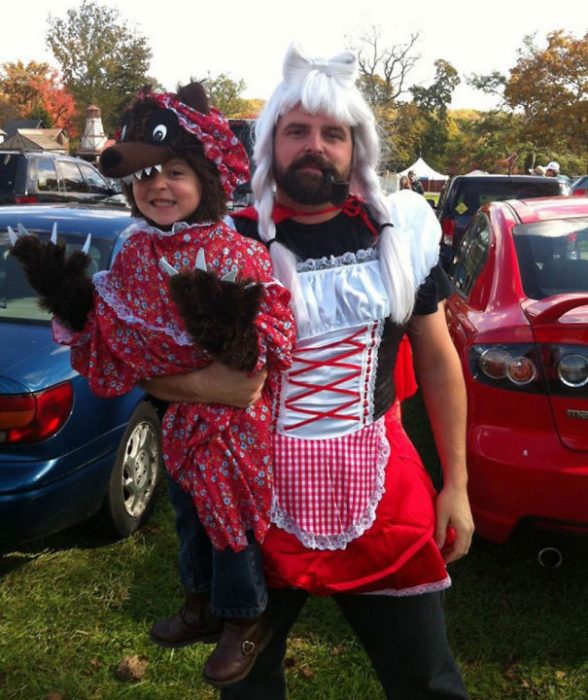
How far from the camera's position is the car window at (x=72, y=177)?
37.2 ft

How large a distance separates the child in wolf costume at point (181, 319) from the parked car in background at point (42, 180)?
8288 millimetres

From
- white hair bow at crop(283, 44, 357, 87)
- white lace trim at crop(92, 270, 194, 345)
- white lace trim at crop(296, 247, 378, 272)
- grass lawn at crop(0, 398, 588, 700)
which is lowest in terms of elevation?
grass lawn at crop(0, 398, 588, 700)

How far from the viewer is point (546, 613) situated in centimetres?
304

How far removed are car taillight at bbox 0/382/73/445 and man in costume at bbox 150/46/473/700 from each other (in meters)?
1.43

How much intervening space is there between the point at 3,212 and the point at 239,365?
3466 mm

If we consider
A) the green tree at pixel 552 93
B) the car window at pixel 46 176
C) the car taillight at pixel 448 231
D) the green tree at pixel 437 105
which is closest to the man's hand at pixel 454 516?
the car taillight at pixel 448 231

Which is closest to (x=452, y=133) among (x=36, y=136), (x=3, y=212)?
(x=36, y=136)

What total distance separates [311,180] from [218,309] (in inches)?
17.7

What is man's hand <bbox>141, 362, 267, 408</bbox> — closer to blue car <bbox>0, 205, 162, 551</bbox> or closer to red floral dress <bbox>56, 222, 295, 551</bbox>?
red floral dress <bbox>56, 222, 295, 551</bbox>

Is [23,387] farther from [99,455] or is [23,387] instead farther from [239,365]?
[239,365]

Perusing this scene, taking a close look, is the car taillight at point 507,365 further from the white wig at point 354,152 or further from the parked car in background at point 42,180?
the parked car in background at point 42,180

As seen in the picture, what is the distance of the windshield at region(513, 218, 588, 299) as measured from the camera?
3.50 meters

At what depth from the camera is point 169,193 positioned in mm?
1695

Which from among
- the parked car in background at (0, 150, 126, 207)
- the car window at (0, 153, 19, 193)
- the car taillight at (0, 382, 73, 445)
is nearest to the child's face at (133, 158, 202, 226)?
the car taillight at (0, 382, 73, 445)
